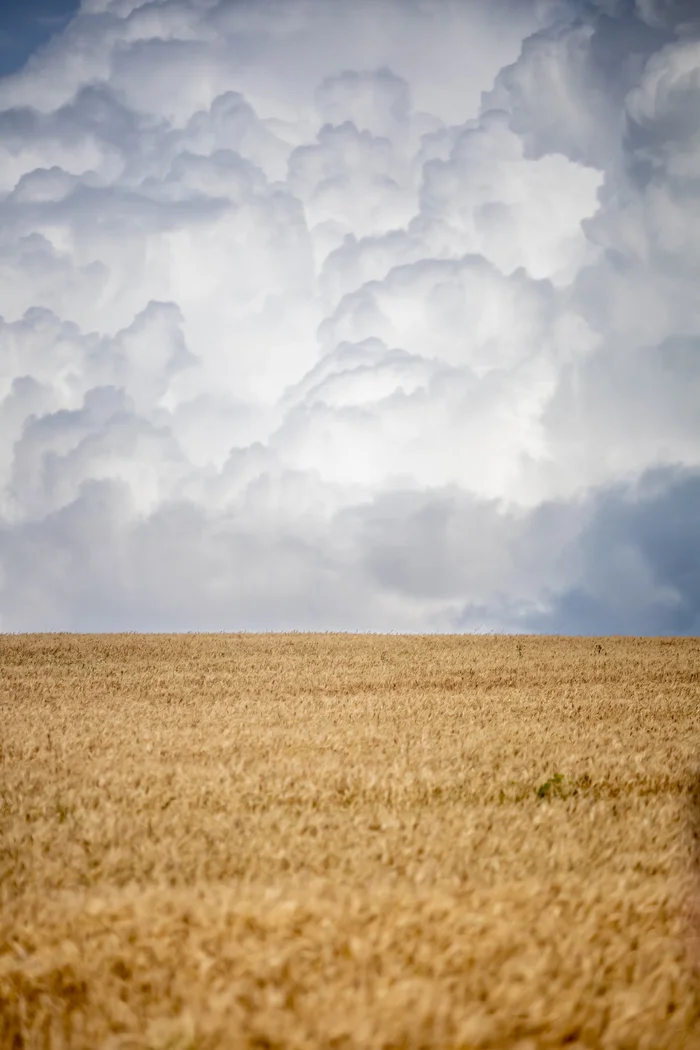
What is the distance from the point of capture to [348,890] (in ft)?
11.6

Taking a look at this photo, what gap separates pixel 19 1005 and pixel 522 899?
239 centimetres

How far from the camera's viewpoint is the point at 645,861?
415cm

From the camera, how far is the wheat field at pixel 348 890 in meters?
2.83

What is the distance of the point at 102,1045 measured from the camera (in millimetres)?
2727

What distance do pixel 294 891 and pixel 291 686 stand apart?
12.1 meters

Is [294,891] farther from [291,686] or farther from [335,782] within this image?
[291,686]

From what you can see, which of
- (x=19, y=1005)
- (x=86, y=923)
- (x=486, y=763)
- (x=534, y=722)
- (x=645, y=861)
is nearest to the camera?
(x=19, y=1005)

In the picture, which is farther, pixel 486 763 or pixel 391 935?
pixel 486 763

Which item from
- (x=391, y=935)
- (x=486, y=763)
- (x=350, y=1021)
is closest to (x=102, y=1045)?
(x=350, y=1021)

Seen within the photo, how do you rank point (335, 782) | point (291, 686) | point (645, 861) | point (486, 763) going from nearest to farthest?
point (645, 861)
point (335, 782)
point (486, 763)
point (291, 686)

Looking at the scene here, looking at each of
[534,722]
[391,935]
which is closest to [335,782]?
[391,935]

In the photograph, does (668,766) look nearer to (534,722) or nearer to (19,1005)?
(534,722)

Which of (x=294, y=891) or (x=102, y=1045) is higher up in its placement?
(x=294, y=891)

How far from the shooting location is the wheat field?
2.83 m
